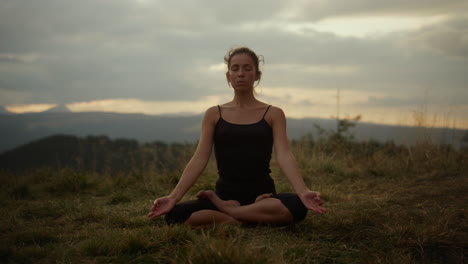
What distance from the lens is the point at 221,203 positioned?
133 inches

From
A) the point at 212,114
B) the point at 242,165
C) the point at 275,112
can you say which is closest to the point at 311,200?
the point at 242,165

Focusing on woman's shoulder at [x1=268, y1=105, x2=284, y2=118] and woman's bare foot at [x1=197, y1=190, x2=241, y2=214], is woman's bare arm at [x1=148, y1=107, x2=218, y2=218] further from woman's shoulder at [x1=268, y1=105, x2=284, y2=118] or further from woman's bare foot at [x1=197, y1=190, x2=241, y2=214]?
woman's shoulder at [x1=268, y1=105, x2=284, y2=118]

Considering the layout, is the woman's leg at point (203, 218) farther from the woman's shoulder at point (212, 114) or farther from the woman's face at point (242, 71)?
the woman's face at point (242, 71)

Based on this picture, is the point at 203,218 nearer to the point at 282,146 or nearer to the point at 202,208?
the point at 202,208

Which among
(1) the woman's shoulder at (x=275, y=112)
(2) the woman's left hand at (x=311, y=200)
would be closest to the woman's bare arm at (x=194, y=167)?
(1) the woman's shoulder at (x=275, y=112)

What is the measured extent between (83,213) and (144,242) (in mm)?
1709

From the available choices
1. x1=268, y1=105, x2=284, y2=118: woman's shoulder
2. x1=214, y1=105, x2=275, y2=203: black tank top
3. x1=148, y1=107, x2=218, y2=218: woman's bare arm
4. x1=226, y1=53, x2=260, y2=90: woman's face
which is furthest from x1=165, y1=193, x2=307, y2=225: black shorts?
x1=226, y1=53, x2=260, y2=90: woman's face

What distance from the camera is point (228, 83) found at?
3693 millimetres

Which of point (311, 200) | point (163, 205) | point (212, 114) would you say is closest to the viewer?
point (311, 200)

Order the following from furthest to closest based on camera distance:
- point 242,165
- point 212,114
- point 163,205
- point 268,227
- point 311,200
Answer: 1. point 212,114
2. point 242,165
3. point 268,227
4. point 163,205
5. point 311,200

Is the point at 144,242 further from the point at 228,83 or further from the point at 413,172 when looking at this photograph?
the point at 413,172

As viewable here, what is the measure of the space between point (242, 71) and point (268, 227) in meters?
1.42

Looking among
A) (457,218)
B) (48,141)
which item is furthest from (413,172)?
(48,141)

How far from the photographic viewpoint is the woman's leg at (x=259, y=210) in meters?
3.26
